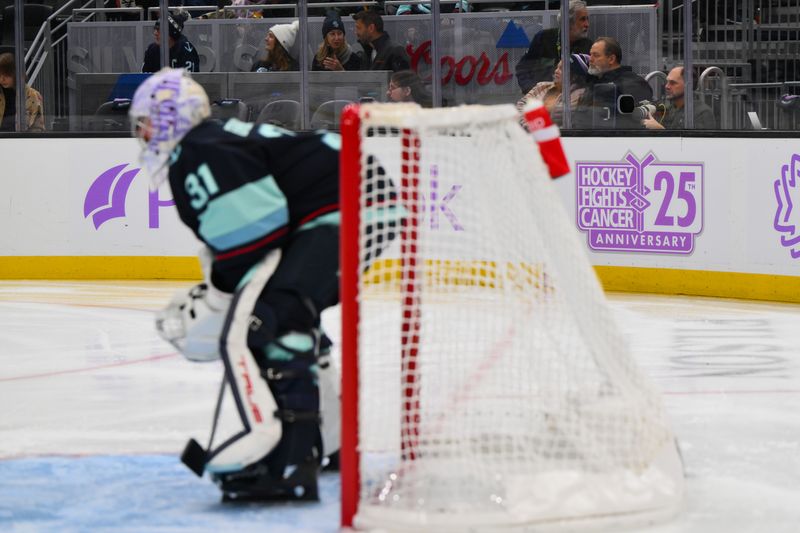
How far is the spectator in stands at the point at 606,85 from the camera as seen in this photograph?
843 centimetres

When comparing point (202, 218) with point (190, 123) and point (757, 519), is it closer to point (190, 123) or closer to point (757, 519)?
point (190, 123)

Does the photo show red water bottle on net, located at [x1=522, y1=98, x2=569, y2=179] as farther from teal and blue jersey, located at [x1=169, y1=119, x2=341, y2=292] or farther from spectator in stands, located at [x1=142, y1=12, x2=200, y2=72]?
spectator in stands, located at [x1=142, y1=12, x2=200, y2=72]

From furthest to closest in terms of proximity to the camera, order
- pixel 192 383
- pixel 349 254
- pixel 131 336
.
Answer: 1. pixel 131 336
2. pixel 192 383
3. pixel 349 254

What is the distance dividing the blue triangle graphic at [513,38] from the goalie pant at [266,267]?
5334mm

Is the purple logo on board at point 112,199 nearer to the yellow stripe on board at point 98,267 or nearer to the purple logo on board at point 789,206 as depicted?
the yellow stripe on board at point 98,267

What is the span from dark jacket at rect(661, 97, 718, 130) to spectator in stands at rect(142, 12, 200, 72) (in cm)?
310

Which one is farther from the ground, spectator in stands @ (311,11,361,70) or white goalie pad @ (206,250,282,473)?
spectator in stands @ (311,11,361,70)

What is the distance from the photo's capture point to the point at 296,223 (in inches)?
142

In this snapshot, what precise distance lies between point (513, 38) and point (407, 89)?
0.73 metres

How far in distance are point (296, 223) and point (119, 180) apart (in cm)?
582

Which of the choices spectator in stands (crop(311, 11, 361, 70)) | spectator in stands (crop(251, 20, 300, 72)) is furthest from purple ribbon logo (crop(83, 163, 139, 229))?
spectator in stands (crop(311, 11, 361, 70))

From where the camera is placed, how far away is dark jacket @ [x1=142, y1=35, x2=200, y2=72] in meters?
9.38

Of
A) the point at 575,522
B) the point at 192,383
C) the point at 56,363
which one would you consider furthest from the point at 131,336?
the point at 575,522

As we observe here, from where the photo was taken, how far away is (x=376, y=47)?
9.13 meters
